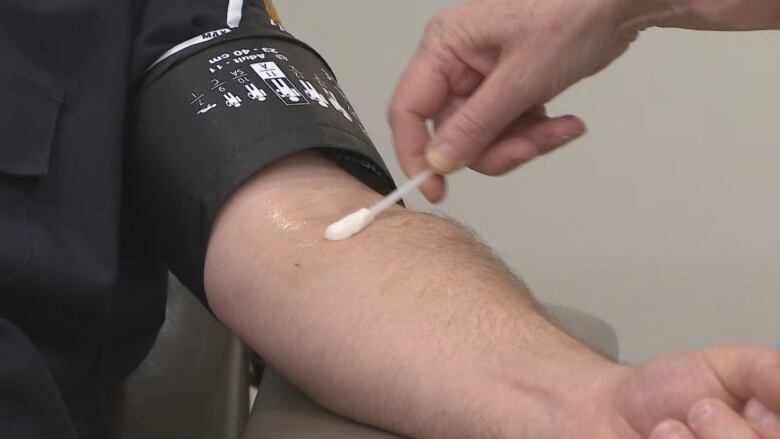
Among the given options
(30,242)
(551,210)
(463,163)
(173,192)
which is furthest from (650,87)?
(30,242)

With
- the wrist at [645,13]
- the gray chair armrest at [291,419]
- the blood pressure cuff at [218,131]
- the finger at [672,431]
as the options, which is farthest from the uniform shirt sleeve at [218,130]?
the finger at [672,431]

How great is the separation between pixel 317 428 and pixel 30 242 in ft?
0.95

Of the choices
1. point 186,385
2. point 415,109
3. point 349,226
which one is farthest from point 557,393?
point 186,385

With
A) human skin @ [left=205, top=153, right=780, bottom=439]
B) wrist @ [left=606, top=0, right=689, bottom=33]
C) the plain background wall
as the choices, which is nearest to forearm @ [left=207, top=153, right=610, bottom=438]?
human skin @ [left=205, top=153, right=780, bottom=439]

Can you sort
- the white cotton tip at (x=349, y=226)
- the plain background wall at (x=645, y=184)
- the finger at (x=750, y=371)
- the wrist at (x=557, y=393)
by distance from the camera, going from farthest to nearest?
1. the plain background wall at (x=645, y=184)
2. the white cotton tip at (x=349, y=226)
3. the wrist at (x=557, y=393)
4. the finger at (x=750, y=371)

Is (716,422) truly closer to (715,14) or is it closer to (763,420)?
(763,420)

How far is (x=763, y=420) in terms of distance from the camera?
1.61ft

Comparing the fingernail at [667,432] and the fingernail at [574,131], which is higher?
the fingernail at [574,131]

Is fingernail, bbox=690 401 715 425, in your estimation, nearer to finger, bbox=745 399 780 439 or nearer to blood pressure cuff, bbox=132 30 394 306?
finger, bbox=745 399 780 439

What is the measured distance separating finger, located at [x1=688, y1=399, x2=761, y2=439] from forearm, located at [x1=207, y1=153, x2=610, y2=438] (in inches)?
4.1

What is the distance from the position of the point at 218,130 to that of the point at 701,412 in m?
0.46

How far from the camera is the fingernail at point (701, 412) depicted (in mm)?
494

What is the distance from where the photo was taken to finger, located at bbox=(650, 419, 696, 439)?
1.65 ft

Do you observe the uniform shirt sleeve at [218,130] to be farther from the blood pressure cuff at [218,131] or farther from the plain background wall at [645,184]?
the plain background wall at [645,184]
